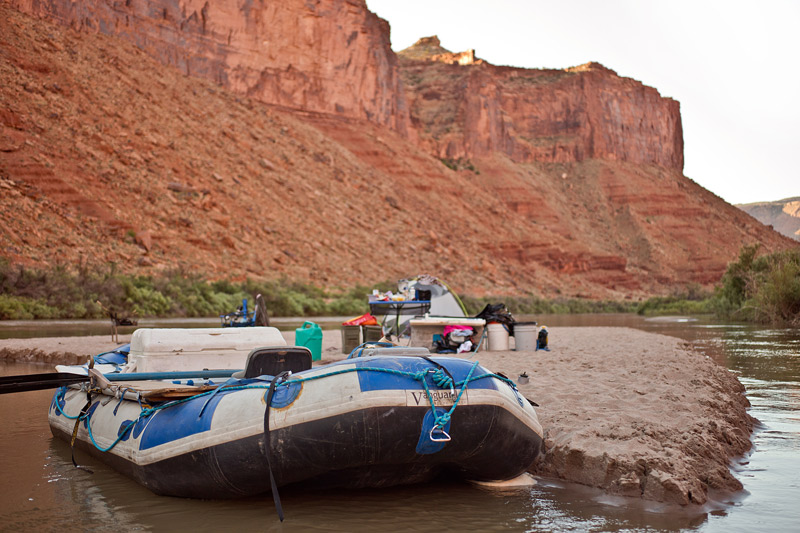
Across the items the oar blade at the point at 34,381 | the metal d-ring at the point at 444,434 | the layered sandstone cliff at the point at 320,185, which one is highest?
the layered sandstone cliff at the point at 320,185

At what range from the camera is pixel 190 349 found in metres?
8.07

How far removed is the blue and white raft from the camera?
5141mm

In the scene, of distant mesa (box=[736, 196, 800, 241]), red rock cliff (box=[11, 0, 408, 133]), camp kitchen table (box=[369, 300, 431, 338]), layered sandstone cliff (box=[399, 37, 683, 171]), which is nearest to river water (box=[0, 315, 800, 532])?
camp kitchen table (box=[369, 300, 431, 338])

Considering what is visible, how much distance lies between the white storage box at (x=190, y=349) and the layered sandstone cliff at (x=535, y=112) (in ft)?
248

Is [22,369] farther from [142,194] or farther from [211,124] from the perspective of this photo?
[211,124]

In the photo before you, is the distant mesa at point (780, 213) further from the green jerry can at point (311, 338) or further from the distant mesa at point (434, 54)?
the green jerry can at point (311, 338)

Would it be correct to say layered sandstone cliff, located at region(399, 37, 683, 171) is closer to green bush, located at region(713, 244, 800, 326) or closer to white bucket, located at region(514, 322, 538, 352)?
green bush, located at region(713, 244, 800, 326)

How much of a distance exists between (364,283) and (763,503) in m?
37.3

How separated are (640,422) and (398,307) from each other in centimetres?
897

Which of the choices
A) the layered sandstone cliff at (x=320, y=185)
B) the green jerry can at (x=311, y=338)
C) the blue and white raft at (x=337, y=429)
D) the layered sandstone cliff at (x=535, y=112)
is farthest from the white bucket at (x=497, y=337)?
the layered sandstone cliff at (x=535, y=112)

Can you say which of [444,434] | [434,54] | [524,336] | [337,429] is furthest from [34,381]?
[434,54]

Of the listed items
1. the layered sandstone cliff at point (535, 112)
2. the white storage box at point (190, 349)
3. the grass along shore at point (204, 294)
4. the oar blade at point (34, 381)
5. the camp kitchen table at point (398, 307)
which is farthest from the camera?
the layered sandstone cliff at point (535, 112)

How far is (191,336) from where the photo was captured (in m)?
8.21

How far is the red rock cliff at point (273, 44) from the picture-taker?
165 feet
